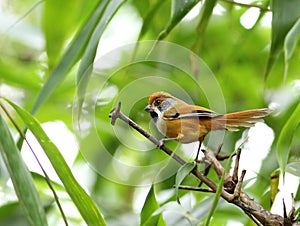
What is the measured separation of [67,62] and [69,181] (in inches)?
6.1

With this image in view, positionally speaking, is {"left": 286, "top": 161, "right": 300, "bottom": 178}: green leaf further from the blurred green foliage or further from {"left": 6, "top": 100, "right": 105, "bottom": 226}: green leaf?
{"left": 6, "top": 100, "right": 105, "bottom": 226}: green leaf

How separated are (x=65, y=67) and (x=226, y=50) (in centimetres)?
58

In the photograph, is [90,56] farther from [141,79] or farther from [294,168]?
[294,168]

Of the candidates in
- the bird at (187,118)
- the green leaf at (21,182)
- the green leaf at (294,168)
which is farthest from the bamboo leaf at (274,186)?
the green leaf at (21,182)

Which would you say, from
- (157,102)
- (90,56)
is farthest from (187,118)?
(90,56)

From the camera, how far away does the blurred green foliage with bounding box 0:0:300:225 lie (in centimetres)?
63

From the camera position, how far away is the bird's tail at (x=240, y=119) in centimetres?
58

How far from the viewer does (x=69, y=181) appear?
25.5 inches

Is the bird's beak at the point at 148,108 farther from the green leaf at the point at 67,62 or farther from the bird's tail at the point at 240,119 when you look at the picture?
the green leaf at the point at 67,62

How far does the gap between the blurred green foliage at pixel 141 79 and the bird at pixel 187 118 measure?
2cm

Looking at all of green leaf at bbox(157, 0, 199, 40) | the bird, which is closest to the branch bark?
the bird

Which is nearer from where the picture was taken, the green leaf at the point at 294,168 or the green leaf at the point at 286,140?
the green leaf at the point at 286,140

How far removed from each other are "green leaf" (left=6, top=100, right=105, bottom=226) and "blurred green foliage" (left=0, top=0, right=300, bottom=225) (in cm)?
4

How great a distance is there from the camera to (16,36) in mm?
1390
